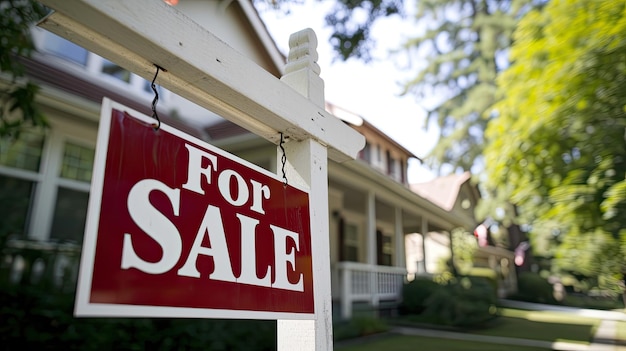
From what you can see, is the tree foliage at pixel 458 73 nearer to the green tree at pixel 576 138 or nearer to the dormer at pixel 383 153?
the dormer at pixel 383 153

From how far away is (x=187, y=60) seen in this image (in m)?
1.29

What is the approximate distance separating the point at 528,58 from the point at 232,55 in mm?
5763

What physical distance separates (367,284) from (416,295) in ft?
6.64

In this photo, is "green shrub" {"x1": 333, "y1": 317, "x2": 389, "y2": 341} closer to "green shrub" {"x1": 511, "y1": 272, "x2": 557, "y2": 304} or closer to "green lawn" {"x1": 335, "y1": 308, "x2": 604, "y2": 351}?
"green lawn" {"x1": 335, "y1": 308, "x2": 604, "y2": 351}

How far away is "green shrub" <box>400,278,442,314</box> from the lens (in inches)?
445

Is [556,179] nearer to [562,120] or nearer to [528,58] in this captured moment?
[562,120]

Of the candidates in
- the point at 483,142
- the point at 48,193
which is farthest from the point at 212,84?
the point at 483,142

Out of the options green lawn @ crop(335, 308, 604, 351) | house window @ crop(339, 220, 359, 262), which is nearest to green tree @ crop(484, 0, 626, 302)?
green lawn @ crop(335, 308, 604, 351)

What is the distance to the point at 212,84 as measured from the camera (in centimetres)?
140

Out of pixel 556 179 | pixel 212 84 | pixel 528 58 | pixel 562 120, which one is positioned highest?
pixel 528 58

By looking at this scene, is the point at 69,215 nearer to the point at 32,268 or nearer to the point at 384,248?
the point at 32,268

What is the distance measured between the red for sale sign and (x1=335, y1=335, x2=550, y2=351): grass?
589cm

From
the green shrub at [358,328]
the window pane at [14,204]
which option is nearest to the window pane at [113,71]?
the window pane at [14,204]

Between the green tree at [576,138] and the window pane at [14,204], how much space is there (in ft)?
19.8
